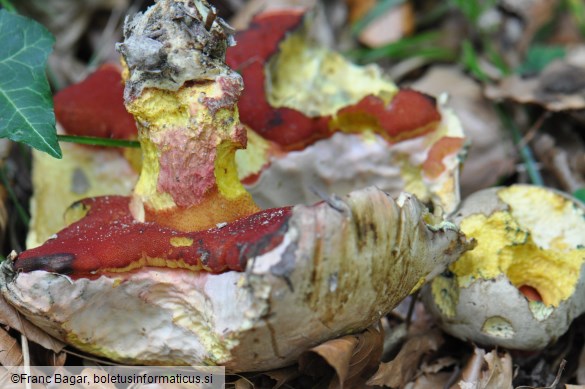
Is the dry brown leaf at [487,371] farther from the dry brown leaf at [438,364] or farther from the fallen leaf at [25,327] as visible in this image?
the fallen leaf at [25,327]

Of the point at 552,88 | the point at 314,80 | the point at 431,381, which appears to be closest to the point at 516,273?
the point at 431,381

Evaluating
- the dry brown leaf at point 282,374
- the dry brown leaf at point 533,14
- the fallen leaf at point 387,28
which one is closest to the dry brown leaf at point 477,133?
the fallen leaf at point 387,28

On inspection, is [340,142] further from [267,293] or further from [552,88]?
[552,88]

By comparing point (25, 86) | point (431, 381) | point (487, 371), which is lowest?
point (431, 381)

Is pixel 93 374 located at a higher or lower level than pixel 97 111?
lower

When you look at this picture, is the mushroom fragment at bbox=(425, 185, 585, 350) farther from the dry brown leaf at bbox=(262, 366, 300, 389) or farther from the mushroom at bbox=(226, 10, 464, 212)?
the dry brown leaf at bbox=(262, 366, 300, 389)

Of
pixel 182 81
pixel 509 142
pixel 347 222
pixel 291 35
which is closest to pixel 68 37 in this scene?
pixel 291 35

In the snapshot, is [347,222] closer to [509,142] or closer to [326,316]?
[326,316]
